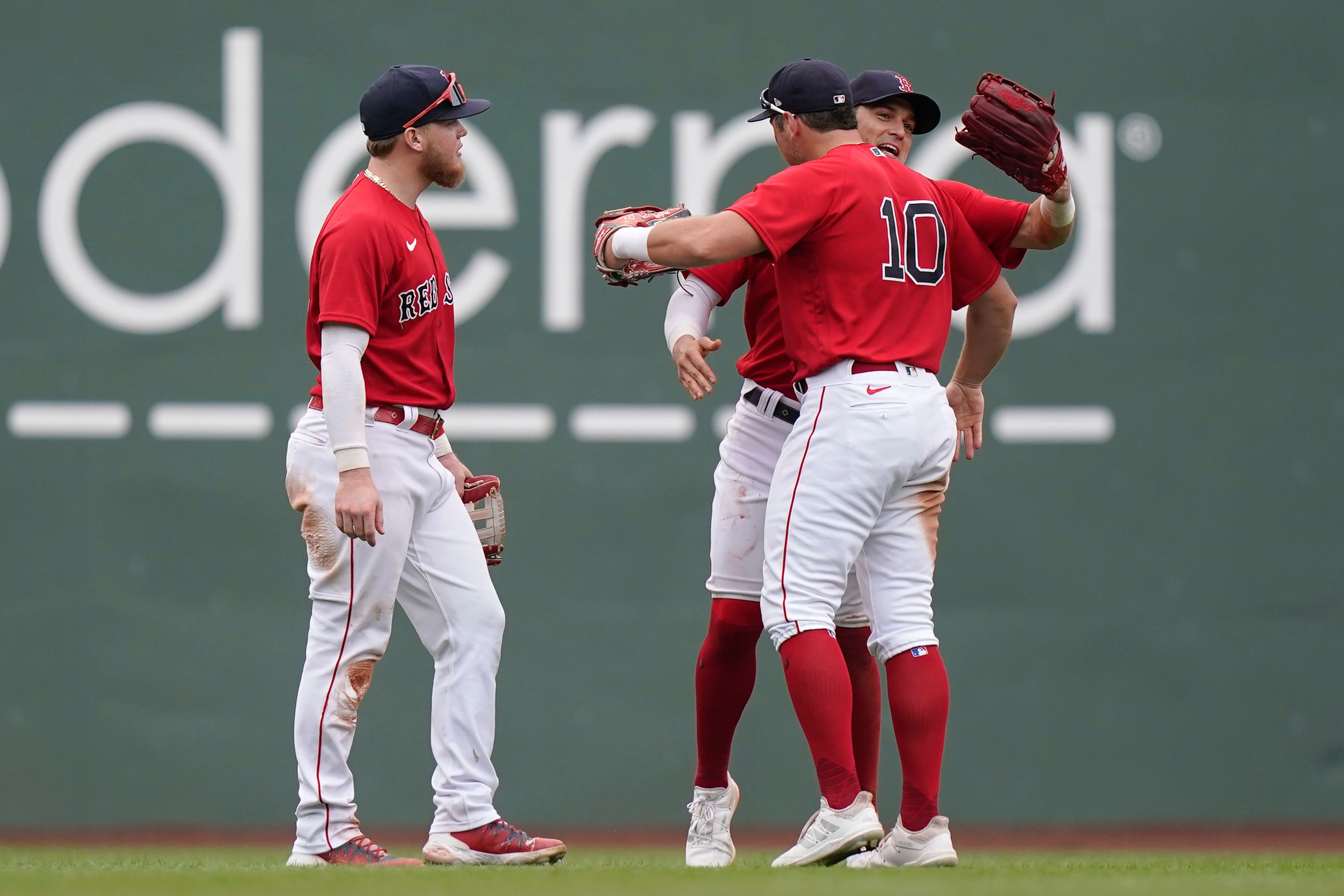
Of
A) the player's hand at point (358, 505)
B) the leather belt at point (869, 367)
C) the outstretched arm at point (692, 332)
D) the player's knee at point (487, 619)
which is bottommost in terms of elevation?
the player's knee at point (487, 619)

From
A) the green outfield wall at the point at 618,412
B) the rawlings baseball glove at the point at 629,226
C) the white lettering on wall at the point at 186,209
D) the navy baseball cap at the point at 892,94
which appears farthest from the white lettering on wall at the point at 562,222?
the rawlings baseball glove at the point at 629,226

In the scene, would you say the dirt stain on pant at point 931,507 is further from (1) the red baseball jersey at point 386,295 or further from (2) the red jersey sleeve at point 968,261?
(1) the red baseball jersey at point 386,295

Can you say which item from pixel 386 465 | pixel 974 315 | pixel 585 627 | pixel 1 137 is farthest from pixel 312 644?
pixel 1 137

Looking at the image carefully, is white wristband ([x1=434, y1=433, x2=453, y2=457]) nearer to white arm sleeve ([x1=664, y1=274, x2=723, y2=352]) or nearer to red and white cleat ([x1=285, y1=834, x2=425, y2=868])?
white arm sleeve ([x1=664, y1=274, x2=723, y2=352])

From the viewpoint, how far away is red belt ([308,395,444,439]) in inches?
129

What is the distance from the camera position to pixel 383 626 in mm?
3332

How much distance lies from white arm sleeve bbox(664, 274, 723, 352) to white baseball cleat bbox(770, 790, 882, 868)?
1.11 metres

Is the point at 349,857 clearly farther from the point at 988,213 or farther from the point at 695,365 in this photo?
the point at 988,213

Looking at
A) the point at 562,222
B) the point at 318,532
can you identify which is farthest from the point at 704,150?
the point at 318,532

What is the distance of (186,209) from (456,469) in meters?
2.17

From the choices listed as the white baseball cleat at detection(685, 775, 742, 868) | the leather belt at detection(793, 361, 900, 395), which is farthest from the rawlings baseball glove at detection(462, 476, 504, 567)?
the leather belt at detection(793, 361, 900, 395)

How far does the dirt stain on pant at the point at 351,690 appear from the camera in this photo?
10.8ft

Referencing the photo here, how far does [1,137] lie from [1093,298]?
12.6 ft

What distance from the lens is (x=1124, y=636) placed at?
5.32 meters
